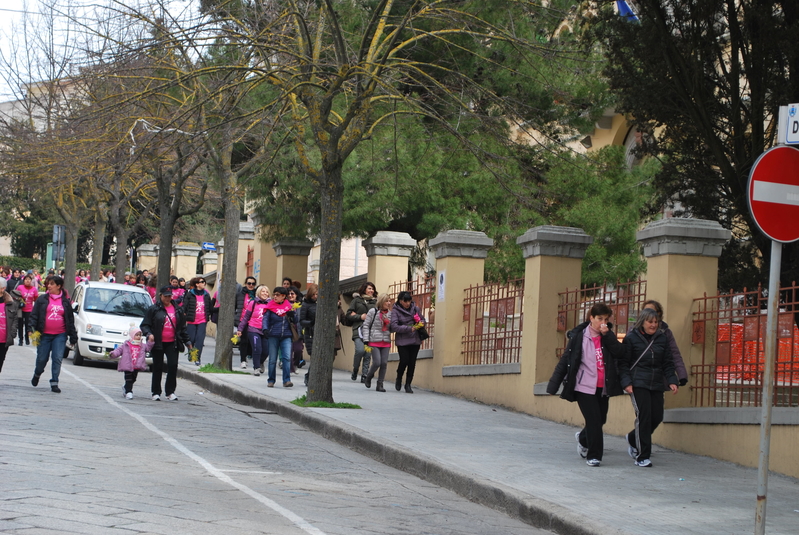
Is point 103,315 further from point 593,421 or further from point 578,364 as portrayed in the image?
point 593,421

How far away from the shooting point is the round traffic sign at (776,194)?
247 inches

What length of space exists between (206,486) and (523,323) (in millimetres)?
7612

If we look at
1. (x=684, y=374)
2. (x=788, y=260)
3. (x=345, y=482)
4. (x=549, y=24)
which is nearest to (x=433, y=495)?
(x=345, y=482)

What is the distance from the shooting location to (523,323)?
47.7ft

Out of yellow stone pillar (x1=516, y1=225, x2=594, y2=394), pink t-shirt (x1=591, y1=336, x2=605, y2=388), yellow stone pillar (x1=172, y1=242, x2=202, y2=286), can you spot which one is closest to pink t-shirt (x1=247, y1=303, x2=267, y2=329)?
yellow stone pillar (x1=516, y1=225, x2=594, y2=394)

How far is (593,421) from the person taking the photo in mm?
9695

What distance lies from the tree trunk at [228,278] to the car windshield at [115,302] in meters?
2.63

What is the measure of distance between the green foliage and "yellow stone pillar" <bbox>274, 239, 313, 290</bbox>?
7.02m

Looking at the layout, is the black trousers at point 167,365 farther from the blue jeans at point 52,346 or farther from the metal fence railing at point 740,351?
the metal fence railing at point 740,351

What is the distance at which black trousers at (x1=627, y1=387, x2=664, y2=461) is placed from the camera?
970cm

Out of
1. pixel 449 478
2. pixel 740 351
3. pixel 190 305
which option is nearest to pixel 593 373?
pixel 740 351

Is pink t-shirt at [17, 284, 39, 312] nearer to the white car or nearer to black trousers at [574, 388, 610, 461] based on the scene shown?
the white car

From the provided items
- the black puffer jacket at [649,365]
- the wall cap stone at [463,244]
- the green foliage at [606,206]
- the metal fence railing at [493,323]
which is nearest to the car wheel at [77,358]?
the wall cap stone at [463,244]

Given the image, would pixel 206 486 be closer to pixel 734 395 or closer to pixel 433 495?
pixel 433 495
